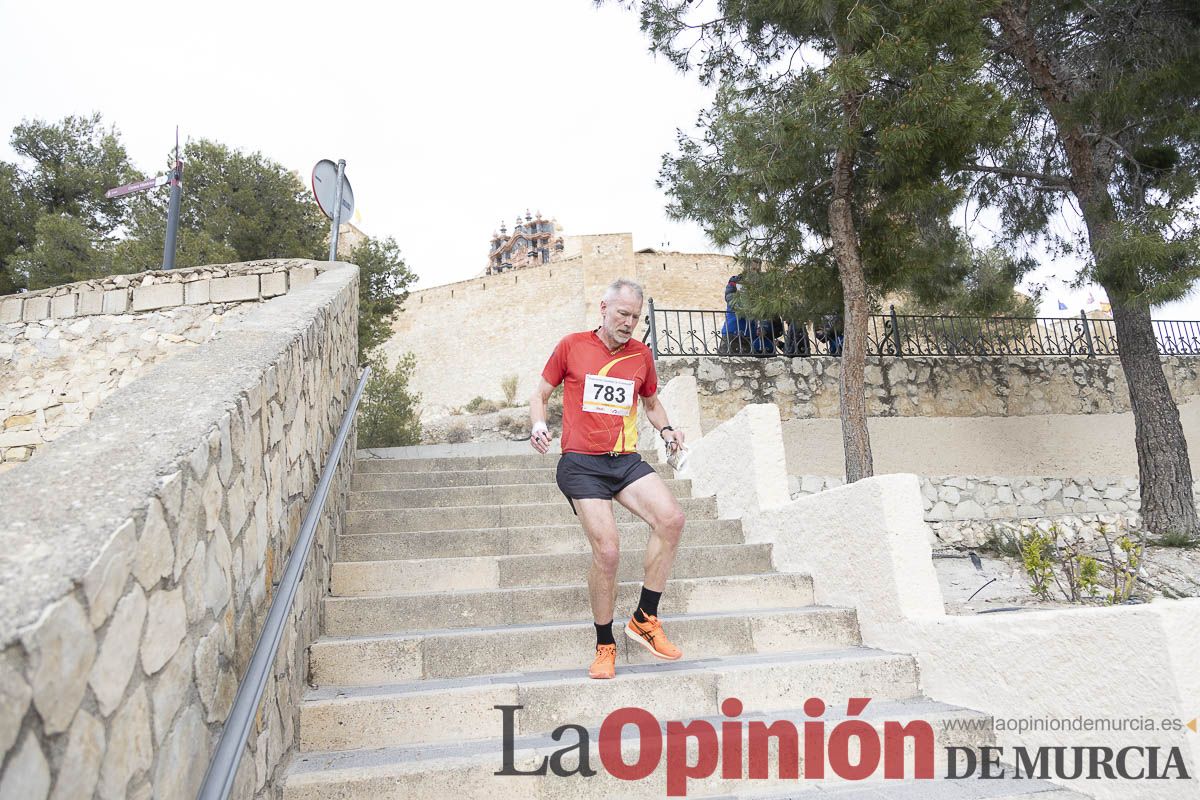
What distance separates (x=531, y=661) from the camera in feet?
9.34

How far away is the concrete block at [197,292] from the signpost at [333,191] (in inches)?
41.5

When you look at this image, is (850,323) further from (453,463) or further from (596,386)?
(596,386)

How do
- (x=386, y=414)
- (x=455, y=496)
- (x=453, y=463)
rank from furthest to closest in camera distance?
(x=386, y=414) → (x=453, y=463) → (x=455, y=496)

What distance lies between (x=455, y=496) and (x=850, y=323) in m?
4.00

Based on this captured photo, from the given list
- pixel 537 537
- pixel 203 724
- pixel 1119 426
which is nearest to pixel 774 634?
pixel 537 537

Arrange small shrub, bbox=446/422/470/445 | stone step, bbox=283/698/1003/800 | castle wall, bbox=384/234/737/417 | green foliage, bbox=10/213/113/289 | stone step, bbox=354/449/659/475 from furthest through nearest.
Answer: castle wall, bbox=384/234/737/417
small shrub, bbox=446/422/470/445
green foliage, bbox=10/213/113/289
stone step, bbox=354/449/659/475
stone step, bbox=283/698/1003/800

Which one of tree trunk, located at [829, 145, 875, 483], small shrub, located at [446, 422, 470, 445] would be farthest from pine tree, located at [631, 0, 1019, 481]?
small shrub, located at [446, 422, 470, 445]

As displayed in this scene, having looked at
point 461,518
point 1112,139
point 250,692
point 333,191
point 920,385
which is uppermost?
point 1112,139

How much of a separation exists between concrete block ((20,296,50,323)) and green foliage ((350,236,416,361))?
225 inches

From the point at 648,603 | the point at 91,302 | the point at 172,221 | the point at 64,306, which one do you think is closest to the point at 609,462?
→ the point at 648,603

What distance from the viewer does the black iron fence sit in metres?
8.02

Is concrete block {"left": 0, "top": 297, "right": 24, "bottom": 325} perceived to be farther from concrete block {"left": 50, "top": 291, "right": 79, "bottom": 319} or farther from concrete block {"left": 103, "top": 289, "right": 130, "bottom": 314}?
concrete block {"left": 103, "top": 289, "right": 130, "bottom": 314}

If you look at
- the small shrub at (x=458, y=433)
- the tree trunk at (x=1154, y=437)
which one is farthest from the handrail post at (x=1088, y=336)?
the small shrub at (x=458, y=433)

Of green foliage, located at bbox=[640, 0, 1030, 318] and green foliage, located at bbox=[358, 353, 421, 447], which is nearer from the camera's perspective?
green foliage, located at bbox=[640, 0, 1030, 318]
